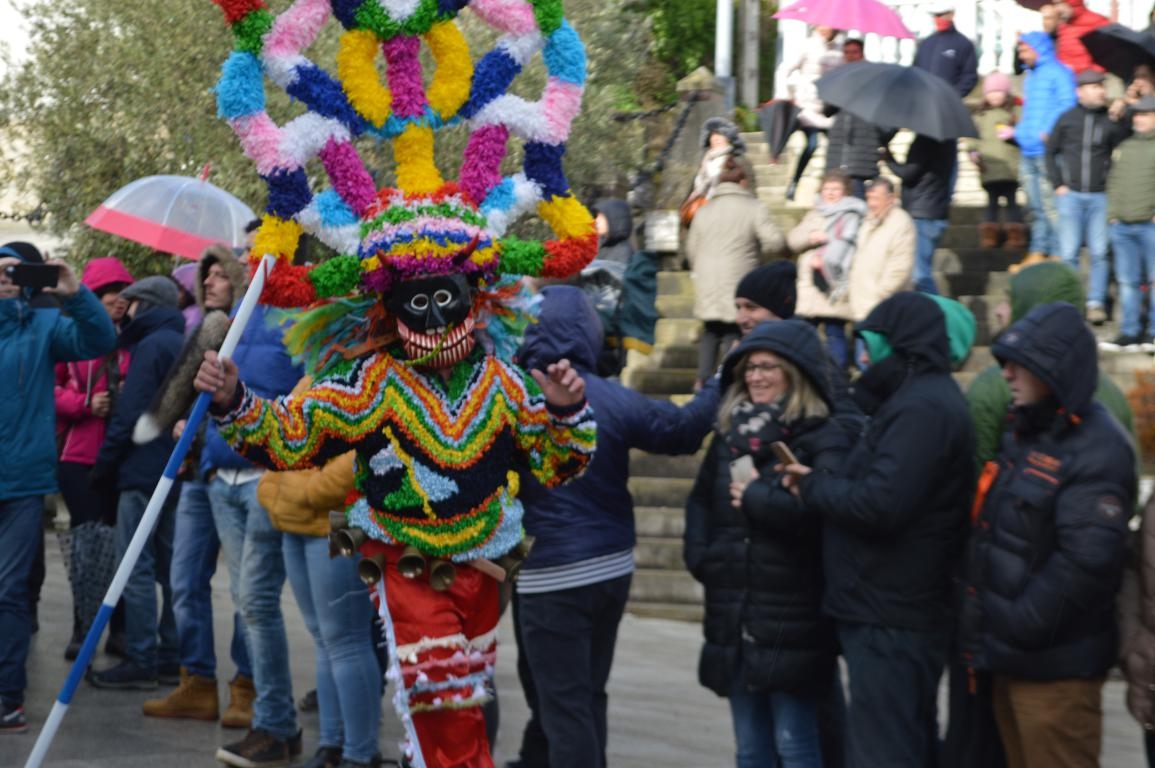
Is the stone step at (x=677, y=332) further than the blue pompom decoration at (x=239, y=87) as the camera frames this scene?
Yes

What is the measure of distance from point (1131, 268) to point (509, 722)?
6.08 meters

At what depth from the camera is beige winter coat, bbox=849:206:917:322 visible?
473 inches

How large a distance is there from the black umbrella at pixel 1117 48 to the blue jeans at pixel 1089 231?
3.99 ft

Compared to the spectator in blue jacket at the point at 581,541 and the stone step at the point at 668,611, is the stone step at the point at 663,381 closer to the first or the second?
the stone step at the point at 668,611

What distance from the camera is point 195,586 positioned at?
347 inches

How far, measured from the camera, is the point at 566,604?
6.80m

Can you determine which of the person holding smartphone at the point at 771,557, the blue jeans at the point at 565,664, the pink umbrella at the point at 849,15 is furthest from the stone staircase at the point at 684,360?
the person holding smartphone at the point at 771,557

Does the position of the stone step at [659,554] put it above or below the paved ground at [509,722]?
above

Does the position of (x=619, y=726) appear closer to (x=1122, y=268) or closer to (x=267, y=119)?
(x=267, y=119)

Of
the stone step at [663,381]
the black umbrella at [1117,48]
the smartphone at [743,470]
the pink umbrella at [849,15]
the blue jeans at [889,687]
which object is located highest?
the pink umbrella at [849,15]

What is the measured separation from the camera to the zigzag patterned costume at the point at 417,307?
19.8 feet

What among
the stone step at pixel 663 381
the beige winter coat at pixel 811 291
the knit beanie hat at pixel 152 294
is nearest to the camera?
the knit beanie hat at pixel 152 294

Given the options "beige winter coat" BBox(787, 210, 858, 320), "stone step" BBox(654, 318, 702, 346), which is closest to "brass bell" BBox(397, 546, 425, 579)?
"beige winter coat" BBox(787, 210, 858, 320)

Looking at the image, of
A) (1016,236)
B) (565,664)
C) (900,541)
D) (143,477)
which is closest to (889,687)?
(900,541)
